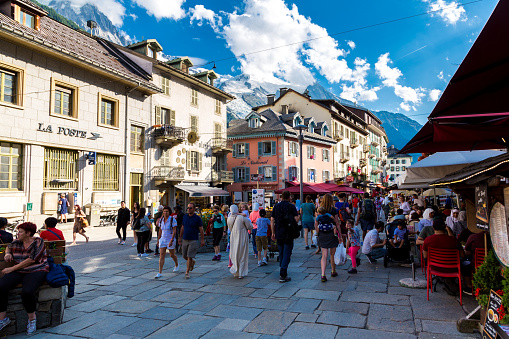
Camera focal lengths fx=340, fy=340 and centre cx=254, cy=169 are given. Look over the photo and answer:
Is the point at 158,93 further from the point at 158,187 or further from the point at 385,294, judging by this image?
the point at 385,294

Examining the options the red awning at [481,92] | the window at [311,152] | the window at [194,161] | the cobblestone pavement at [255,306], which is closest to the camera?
the red awning at [481,92]

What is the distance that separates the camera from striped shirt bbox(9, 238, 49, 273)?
4.95 m

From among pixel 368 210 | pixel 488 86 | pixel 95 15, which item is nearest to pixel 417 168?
pixel 368 210

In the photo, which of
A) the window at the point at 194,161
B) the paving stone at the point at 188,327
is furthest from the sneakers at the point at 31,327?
the window at the point at 194,161

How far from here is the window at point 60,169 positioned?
17859 mm

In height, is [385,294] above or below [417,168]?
below

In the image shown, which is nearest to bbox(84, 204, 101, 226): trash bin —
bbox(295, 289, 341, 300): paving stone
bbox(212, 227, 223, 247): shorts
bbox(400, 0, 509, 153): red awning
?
bbox(212, 227, 223, 247): shorts

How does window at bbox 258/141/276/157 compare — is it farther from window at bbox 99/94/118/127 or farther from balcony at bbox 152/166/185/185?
window at bbox 99/94/118/127

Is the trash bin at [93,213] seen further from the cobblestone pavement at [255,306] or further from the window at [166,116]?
the cobblestone pavement at [255,306]

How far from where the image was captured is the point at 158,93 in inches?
1024

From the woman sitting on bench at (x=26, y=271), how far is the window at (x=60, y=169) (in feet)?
48.4

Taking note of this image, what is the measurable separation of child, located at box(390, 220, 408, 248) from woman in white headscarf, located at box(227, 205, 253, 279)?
365 cm

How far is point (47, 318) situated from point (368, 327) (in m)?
4.66

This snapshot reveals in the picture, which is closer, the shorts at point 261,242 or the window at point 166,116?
the shorts at point 261,242
